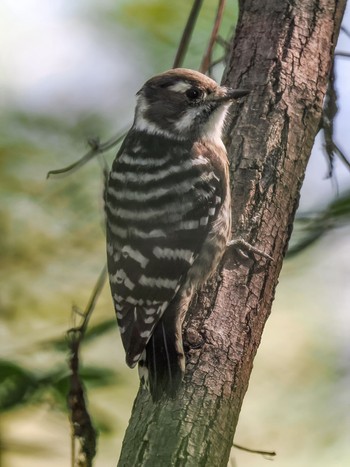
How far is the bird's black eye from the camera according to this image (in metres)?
3.88

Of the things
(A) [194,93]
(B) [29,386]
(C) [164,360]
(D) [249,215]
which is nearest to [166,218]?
(D) [249,215]

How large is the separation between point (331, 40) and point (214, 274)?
3.81ft

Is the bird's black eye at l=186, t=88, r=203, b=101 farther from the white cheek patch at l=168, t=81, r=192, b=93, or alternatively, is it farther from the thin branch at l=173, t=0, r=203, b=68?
the thin branch at l=173, t=0, r=203, b=68

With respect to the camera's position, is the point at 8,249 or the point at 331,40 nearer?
the point at 331,40

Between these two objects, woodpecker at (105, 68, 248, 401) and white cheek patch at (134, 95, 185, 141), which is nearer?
woodpecker at (105, 68, 248, 401)

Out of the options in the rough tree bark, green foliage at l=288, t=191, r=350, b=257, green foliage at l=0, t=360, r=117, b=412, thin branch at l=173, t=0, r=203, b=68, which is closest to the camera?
the rough tree bark

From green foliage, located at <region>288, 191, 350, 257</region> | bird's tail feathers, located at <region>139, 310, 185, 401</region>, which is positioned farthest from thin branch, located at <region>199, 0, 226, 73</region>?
bird's tail feathers, located at <region>139, 310, 185, 401</region>

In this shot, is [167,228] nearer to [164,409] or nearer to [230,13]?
[164,409]

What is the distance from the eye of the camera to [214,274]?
10.9ft

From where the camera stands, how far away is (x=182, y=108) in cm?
394

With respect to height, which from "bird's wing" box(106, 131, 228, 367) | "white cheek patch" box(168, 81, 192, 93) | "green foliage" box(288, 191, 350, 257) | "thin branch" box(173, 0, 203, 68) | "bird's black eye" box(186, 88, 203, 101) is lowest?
"bird's wing" box(106, 131, 228, 367)

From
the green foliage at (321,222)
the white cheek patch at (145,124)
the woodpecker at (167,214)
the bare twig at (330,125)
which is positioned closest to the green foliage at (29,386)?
the woodpecker at (167,214)

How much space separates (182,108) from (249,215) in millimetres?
825

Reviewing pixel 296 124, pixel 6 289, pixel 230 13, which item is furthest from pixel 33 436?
pixel 230 13
